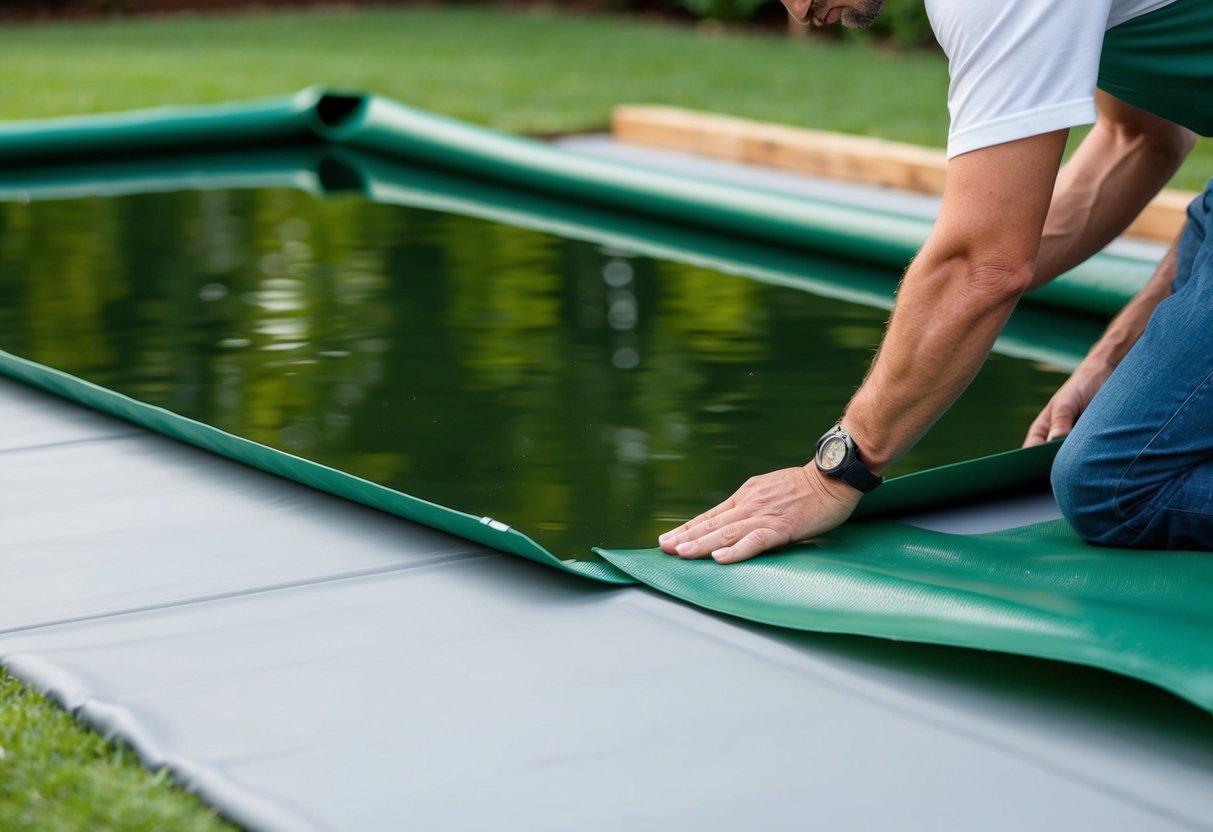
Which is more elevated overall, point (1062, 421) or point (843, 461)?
point (843, 461)

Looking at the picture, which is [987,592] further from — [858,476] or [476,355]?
[476,355]

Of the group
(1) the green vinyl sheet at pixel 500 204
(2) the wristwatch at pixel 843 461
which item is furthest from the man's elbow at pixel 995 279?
(1) the green vinyl sheet at pixel 500 204

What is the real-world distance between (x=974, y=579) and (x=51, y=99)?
19.4ft

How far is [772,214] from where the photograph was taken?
13.9 ft

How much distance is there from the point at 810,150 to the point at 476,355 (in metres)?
2.40

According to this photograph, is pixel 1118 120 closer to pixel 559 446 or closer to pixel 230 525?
pixel 559 446

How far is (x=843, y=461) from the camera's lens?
6.80 feet

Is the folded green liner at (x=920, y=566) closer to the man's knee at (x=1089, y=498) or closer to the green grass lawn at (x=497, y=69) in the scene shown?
the man's knee at (x=1089, y=498)

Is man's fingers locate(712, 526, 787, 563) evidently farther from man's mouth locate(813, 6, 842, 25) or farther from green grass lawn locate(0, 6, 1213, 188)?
green grass lawn locate(0, 6, 1213, 188)

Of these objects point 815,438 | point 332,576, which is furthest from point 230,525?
point 815,438

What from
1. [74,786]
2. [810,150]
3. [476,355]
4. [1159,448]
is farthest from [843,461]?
[810,150]

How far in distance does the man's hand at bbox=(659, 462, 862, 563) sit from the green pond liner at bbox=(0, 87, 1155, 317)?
158 centimetres

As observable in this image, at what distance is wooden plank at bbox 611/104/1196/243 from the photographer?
435 centimetres

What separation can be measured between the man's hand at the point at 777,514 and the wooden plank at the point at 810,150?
248cm
